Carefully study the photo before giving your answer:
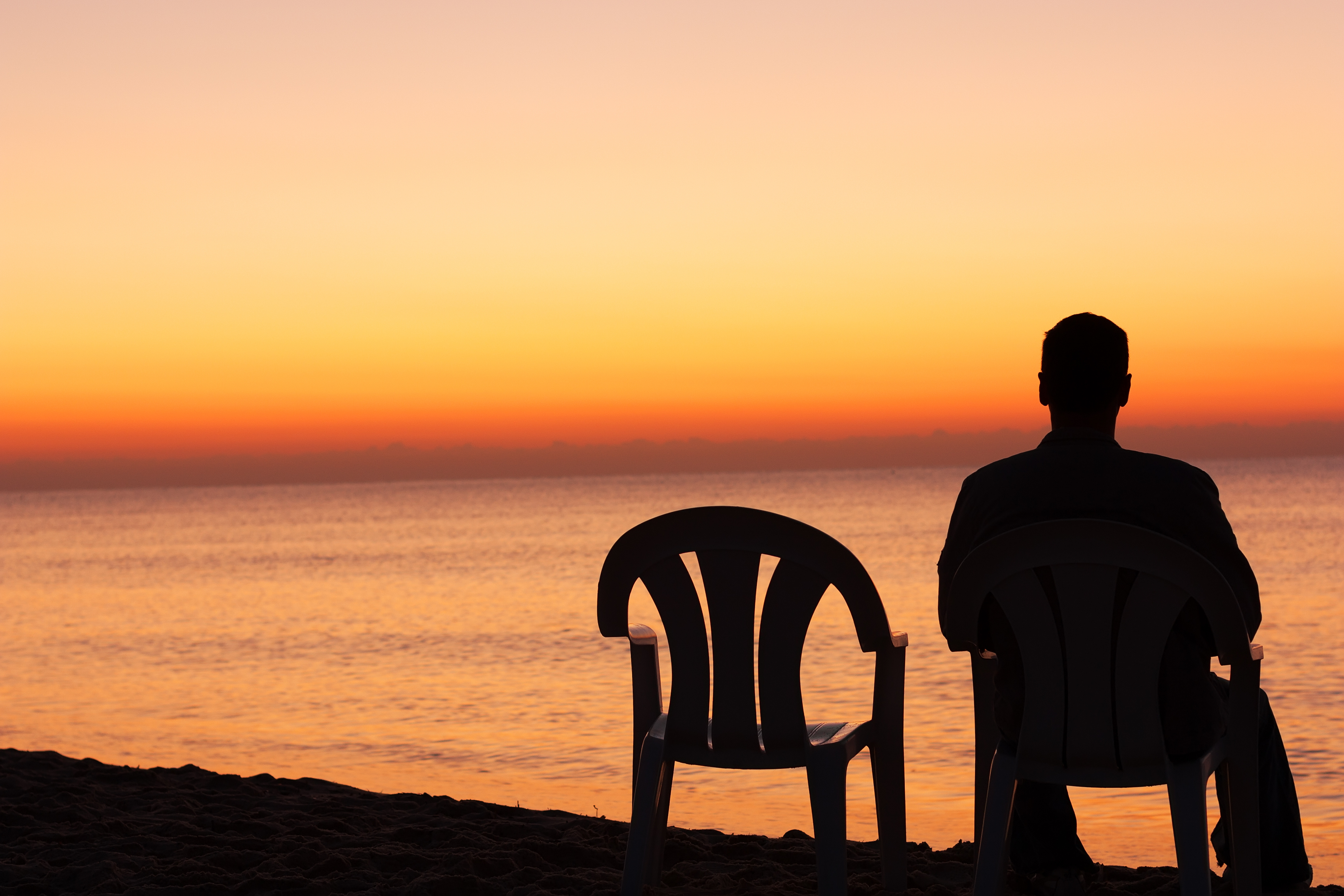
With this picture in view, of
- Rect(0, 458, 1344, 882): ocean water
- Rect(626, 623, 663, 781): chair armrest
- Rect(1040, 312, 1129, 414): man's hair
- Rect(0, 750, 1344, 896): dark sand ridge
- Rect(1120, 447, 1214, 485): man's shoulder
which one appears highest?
Rect(1040, 312, 1129, 414): man's hair

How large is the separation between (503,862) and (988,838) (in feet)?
5.85

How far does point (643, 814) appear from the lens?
336 cm

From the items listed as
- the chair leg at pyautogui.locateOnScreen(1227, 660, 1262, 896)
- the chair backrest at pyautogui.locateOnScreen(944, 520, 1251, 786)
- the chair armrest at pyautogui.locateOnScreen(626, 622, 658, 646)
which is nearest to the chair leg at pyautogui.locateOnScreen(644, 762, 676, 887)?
the chair armrest at pyautogui.locateOnScreen(626, 622, 658, 646)

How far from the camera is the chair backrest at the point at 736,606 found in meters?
3.15

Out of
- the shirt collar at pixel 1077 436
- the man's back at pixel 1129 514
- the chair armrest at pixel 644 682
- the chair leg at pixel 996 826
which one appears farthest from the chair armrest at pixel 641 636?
the shirt collar at pixel 1077 436

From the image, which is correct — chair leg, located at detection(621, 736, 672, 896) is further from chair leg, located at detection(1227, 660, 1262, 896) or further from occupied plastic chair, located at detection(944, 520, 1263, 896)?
chair leg, located at detection(1227, 660, 1262, 896)

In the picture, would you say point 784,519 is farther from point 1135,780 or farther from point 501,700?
point 501,700

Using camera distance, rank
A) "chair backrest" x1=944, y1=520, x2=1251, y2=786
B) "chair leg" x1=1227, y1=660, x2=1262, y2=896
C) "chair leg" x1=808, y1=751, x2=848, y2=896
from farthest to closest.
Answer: "chair leg" x1=808, y1=751, x2=848, y2=896 < "chair leg" x1=1227, y1=660, x2=1262, y2=896 < "chair backrest" x1=944, y1=520, x2=1251, y2=786

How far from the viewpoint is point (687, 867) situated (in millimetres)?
4000

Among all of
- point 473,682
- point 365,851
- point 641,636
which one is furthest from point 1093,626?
point 473,682

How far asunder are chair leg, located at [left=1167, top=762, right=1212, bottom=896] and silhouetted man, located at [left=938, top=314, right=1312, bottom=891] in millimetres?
51

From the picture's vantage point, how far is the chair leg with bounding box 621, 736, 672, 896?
11.0 feet

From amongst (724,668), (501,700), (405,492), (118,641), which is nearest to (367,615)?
(118,641)

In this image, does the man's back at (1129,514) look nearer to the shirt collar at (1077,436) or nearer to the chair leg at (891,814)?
the shirt collar at (1077,436)
